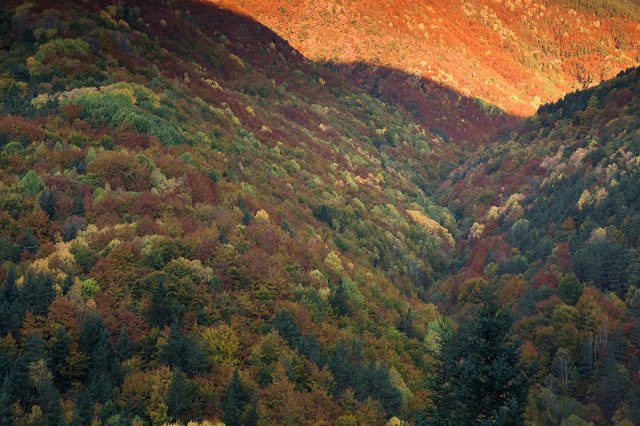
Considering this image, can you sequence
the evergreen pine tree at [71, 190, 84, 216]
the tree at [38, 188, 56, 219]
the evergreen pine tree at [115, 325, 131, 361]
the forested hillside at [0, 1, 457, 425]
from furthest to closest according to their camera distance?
the evergreen pine tree at [71, 190, 84, 216] → the tree at [38, 188, 56, 219] → the evergreen pine tree at [115, 325, 131, 361] → the forested hillside at [0, 1, 457, 425]

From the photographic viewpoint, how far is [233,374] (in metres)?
27.3

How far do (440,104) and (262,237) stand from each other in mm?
99981

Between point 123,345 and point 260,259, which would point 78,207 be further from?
point 260,259

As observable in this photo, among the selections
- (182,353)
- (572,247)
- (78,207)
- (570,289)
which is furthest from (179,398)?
(572,247)

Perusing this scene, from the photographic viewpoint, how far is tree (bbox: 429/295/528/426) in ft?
72.5

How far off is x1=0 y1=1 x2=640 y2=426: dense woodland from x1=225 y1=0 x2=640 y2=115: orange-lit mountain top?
5767 cm

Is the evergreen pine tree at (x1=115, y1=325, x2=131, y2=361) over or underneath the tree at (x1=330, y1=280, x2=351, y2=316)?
underneath

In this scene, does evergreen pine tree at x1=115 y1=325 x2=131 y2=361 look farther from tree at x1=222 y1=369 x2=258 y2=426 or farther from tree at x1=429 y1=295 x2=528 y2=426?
tree at x1=429 y1=295 x2=528 y2=426

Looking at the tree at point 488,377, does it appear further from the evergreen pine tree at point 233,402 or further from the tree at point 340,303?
the tree at point 340,303

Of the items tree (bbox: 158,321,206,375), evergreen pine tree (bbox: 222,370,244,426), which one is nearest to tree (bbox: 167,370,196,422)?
tree (bbox: 158,321,206,375)

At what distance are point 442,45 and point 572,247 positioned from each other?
99553 millimetres

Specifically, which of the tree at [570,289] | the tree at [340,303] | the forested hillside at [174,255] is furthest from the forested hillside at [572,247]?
the tree at [340,303]

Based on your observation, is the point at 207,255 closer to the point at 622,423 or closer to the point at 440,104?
the point at 622,423

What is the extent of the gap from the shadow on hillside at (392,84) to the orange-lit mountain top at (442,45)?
3079 mm
